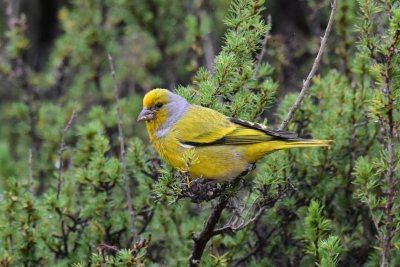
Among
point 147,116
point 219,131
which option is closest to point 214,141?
point 219,131

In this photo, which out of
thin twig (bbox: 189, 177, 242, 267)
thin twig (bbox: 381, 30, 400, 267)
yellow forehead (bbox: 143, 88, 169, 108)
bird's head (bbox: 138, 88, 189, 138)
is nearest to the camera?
thin twig (bbox: 381, 30, 400, 267)

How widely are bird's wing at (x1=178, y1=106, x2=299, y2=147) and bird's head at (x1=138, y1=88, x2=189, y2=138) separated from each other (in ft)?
0.38

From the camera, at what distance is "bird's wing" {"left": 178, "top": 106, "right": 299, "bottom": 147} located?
4.30 meters

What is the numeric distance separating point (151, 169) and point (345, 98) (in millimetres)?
1531

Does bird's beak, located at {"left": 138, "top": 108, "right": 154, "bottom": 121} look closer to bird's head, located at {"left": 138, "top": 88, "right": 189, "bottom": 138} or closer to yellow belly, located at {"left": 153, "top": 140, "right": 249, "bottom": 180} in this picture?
bird's head, located at {"left": 138, "top": 88, "right": 189, "bottom": 138}

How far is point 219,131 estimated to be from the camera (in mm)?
4453

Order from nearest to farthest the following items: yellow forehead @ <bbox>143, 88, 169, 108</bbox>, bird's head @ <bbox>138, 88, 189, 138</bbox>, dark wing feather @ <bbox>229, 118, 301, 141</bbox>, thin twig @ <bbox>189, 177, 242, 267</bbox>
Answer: thin twig @ <bbox>189, 177, 242, 267</bbox> < dark wing feather @ <bbox>229, 118, 301, 141</bbox> < bird's head @ <bbox>138, 88, 189, 138</bbox> < yellow forehead @ <bbox>143, 88, 169, 108</bbox>

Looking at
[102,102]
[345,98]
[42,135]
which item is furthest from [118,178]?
[102,102]

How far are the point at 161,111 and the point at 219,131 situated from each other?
0.56 metres

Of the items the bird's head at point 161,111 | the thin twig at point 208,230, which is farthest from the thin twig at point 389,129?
the bird's head at point 161,111

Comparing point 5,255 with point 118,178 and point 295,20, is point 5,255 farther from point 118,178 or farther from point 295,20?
point 295,20

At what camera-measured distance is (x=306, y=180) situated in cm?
486

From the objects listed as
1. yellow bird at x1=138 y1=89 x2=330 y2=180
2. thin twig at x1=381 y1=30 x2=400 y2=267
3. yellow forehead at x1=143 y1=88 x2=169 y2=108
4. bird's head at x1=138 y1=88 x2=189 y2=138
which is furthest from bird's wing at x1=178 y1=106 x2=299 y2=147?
thin twig at x1=381 y1=30 x2=400 y2=267

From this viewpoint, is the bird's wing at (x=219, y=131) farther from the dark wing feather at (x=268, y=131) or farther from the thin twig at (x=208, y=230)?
the thin twig at (x=208, y=230)
